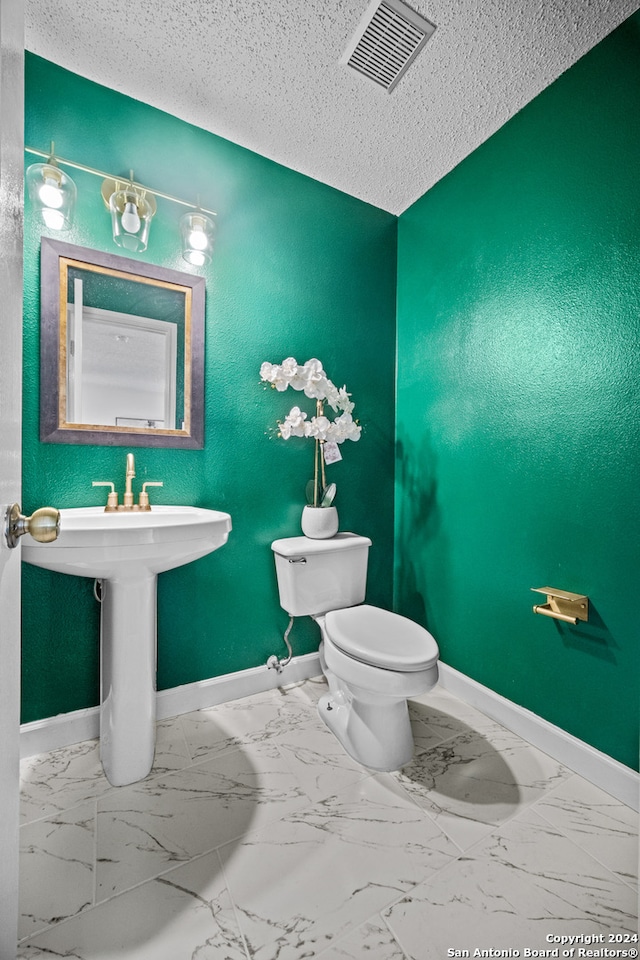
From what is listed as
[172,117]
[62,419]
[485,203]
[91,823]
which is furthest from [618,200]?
[91,823]

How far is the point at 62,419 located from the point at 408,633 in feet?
4.74

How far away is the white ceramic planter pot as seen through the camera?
71.7 inches

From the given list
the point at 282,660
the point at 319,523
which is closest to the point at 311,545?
the point at 319,523

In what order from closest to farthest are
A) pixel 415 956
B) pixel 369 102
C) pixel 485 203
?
pixel 415 956 < pixel 369 102 < pixel 485 203

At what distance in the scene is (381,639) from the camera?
142 centimetres

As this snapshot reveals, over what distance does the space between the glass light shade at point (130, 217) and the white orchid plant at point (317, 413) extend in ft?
2.10

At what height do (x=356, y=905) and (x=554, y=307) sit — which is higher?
(x=554, y=307)

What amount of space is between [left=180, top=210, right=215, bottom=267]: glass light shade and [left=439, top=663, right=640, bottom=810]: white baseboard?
2.09 metres

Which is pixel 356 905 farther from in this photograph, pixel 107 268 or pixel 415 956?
pixel 107 268

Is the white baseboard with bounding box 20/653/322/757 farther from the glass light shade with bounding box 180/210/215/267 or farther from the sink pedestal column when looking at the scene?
the glass light shade with bounding box 180/210/215/267

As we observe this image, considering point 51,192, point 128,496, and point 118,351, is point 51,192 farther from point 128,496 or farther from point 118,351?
point 128,496

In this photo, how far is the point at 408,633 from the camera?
57.8 inches

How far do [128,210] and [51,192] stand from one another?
9.1 inches

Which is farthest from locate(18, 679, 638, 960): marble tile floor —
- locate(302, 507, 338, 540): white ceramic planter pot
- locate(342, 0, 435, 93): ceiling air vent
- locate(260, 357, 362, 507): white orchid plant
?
locate(342, 0, 435, 93): ceiling air vent
